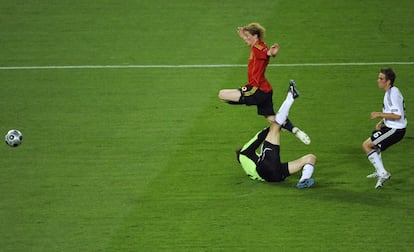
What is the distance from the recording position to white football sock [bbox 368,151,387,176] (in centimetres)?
1229

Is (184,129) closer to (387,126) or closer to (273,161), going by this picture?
(273,161)

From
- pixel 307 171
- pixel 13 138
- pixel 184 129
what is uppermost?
pixel 307 171

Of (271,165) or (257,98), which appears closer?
(271,165)

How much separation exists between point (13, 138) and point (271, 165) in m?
3.85

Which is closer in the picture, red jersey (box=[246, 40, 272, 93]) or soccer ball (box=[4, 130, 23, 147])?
red jersey (box=[246, 40, 272, 93])

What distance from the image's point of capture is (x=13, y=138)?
43.9 feet

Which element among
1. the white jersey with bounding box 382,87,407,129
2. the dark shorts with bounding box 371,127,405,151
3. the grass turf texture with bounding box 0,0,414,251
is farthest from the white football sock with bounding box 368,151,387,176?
the white jersey with bounding box 382,87,407,129

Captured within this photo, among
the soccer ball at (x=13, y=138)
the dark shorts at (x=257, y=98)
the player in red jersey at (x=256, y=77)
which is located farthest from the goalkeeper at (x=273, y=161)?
the soccer ball at (x=13, y=138)

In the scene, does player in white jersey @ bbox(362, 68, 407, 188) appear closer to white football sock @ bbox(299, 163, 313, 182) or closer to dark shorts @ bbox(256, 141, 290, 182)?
white football sock @ bbox(299, 163, 313, 182)

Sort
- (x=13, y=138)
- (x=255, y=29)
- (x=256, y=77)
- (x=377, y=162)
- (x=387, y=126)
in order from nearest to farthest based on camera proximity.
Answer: (x=377, y=162), (x=387, y=126), (x=255, y=29), (x=256, y=77), (x=13, y=138)

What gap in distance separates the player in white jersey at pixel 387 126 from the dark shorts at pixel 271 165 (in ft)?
3.92

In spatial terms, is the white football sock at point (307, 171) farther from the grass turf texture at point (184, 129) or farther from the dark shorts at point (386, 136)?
the dark shorts at point (386, 136)

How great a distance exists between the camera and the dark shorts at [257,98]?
12.9 metres

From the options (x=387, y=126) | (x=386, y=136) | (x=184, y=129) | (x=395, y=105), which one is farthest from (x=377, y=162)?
(x=184, y=129)
